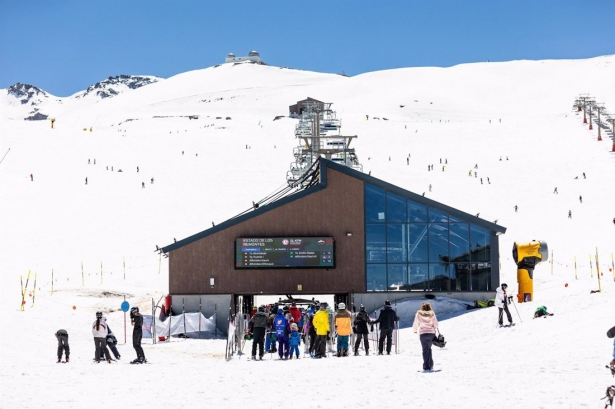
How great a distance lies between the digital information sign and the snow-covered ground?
3533 mm

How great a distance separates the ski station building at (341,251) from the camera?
32.8m

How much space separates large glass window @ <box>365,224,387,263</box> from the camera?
109 feet

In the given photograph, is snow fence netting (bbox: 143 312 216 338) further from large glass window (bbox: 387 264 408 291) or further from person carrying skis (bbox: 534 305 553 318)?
person carrying skis (bbox: 534 305 553 318)

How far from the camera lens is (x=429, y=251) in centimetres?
3284

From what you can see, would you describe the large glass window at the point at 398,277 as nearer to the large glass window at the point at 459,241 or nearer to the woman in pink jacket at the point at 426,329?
the large glass window at the point at 459,241

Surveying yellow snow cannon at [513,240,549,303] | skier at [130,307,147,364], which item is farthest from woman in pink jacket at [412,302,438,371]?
yellow snow cannon at [513,240,549,303]

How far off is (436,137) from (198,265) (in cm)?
5971

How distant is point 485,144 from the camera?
85562mm

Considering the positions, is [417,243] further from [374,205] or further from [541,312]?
[541,312]

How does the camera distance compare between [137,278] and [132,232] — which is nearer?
[137,278]

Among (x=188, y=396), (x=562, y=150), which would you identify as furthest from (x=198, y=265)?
(x=562, y=150)

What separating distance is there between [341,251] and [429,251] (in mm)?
2974

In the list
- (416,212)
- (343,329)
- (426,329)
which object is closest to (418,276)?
(416,212)

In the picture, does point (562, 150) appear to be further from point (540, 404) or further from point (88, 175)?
point (540, 404)
